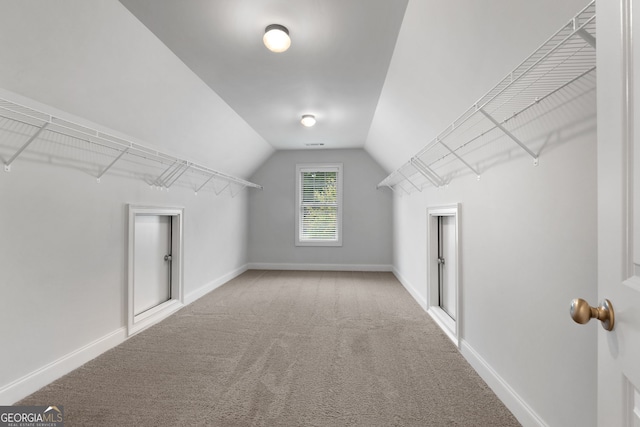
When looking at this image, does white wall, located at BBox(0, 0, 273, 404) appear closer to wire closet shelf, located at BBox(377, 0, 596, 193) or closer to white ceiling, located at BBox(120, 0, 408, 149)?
white ceiling, located at BBox(120, 0, 408, 149)

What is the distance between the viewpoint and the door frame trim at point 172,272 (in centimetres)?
287

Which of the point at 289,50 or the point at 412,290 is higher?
the point at 289,50

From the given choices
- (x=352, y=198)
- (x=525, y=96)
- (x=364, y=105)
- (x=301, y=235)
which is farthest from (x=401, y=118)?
(x=301, y=235)

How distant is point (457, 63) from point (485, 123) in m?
0.44

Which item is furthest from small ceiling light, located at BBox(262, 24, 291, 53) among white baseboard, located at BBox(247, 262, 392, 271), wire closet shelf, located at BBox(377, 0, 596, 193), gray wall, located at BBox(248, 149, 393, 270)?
white baseboard, located at BBox(247, 262, 392, 271)

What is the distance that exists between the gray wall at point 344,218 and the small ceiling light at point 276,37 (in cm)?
421

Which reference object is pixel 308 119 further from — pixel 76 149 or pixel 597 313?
pixel 597 313

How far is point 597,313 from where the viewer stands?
0.69m

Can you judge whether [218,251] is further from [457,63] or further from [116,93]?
[457,63]

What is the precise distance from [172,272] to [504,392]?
11.7 feet

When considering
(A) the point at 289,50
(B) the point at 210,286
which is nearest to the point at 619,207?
(A) the point at 289,50

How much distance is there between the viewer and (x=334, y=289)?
4785 mm

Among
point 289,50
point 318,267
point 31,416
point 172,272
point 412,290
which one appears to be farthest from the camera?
point 318,267

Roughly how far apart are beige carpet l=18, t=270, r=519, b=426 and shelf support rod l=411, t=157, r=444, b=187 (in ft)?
4.87
